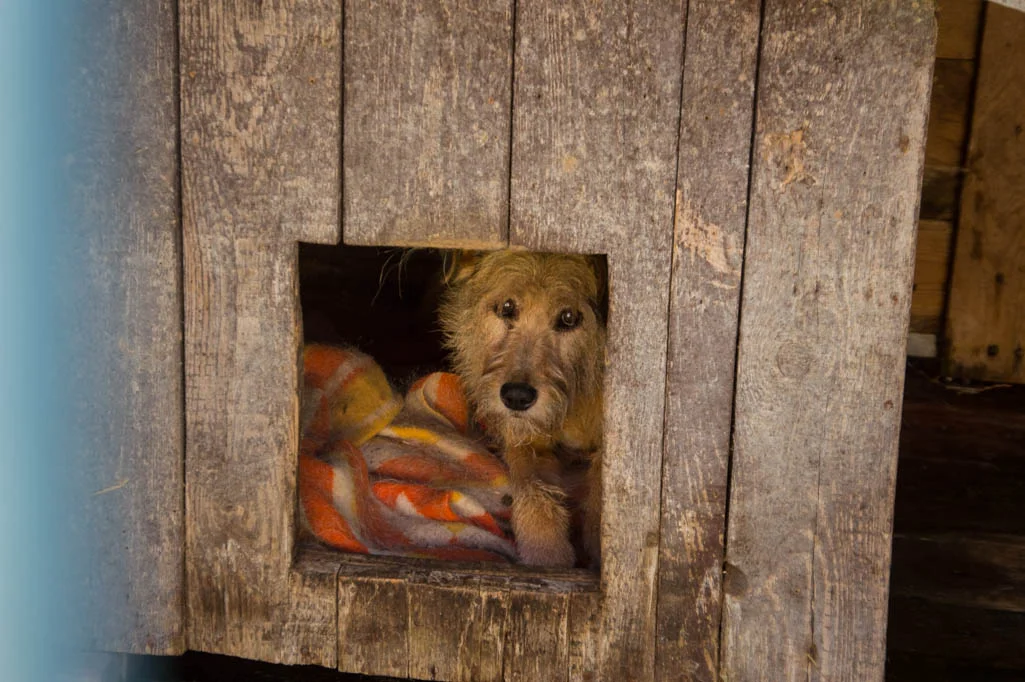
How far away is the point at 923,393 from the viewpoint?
4805mm

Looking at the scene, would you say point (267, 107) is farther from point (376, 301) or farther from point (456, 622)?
point (376, 301)

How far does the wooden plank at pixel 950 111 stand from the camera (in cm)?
446

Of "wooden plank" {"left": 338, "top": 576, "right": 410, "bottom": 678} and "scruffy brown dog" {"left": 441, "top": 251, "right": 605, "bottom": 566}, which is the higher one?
"scruffy brown dog" {"left": 441, "top": 251, "right": 605, "bottom": 566}

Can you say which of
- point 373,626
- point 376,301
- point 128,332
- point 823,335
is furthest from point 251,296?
point 376,301

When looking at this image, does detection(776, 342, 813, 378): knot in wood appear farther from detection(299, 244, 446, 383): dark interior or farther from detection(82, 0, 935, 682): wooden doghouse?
detection(299, 244, 446, 383): dark interior

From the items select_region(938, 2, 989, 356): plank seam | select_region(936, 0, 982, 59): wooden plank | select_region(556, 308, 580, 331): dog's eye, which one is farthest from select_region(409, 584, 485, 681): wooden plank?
select_region(936, 0, 982, 59): wooden plank

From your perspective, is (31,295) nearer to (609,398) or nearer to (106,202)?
(106,202)

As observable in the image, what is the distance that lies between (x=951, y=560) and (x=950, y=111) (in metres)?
2.34

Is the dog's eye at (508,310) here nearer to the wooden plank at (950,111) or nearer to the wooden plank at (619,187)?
Answer: the wooden plank at (619,187)

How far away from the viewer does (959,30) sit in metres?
4.43

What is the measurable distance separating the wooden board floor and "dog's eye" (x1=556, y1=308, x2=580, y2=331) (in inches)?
49.5

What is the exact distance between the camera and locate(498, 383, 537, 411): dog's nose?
2.76 m

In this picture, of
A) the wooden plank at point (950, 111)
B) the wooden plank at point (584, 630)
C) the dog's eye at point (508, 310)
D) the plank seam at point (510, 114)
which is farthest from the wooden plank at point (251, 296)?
the wooden plank at point (950, 111)

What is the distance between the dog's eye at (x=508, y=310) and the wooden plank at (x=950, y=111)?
2567mm
